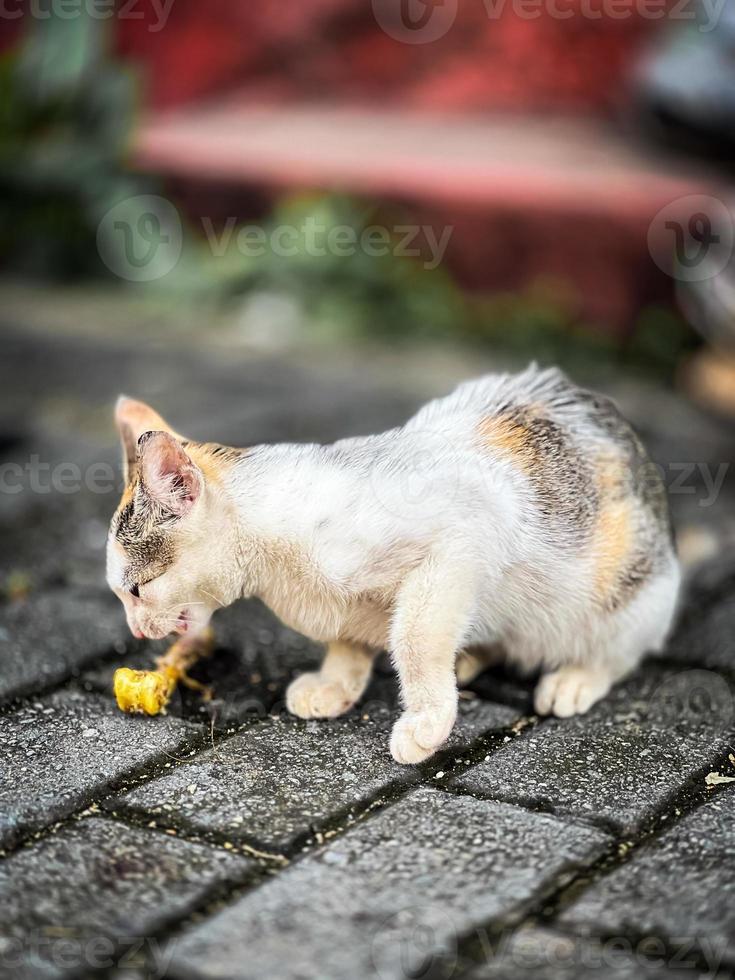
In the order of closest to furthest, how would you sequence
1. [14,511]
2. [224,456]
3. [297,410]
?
1. [224,456]
2. [14,511]
3. [297,410]

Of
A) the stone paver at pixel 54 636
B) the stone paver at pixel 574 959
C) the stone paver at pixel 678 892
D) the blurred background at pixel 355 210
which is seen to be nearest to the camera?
the stone paver at pixel 574 959

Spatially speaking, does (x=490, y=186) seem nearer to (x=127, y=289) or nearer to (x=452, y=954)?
(x=127, y=289)

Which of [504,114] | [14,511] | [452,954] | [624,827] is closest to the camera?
[452,954]

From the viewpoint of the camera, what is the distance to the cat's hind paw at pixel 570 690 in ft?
9.73

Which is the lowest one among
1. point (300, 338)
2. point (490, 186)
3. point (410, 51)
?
point (300, 338)

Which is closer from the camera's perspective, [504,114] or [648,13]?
[648,13]

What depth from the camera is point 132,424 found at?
9.51 feet

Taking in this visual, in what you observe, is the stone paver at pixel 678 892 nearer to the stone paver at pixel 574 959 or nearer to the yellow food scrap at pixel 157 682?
the stone paver at pixel 574 959

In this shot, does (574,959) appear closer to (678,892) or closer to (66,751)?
(678,892)

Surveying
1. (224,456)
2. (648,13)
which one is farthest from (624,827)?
(648,13)

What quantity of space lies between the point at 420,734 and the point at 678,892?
2.07ft

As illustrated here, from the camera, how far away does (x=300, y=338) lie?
6078 millimetres

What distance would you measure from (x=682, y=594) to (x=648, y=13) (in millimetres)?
3653

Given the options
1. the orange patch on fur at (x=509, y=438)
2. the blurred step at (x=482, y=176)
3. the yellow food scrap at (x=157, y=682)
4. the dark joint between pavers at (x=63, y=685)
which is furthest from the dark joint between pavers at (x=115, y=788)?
the blurred step at (x=482, y=176)
